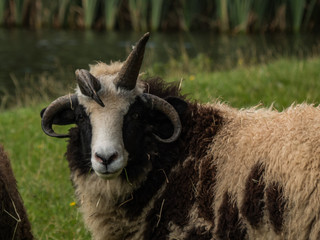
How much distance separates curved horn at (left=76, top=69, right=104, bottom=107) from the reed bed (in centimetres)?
1921

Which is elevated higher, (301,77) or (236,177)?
(301,77)

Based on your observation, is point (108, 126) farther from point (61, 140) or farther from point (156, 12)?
point (156, 12)

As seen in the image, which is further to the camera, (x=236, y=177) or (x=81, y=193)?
(x=81, y=193)

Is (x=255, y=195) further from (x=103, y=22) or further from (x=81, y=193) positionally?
(x=103, y=22)

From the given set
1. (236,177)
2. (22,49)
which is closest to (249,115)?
(236,177)

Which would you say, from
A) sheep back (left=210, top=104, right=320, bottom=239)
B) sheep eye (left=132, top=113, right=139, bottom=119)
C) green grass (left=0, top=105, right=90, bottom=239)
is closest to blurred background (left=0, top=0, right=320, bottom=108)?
green grass (left=0, top=105, right=90, bottom=239)

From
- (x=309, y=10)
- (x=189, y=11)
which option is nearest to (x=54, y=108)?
(x=309, y=10)

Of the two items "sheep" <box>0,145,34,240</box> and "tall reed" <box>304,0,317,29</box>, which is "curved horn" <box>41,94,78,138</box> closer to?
"sheep" <box>0,145,34,240</box>

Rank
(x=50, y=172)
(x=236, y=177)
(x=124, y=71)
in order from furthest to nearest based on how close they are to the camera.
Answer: (x=50, y=172) < (x=124, y=71) < (x=236, y=177)

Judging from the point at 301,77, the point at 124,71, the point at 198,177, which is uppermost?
the point at 301,77

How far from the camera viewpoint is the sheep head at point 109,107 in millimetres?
3648

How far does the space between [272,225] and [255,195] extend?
224 millimetres

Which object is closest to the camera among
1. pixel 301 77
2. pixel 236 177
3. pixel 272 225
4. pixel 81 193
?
pixel 272 225

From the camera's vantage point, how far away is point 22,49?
22.2 metres
